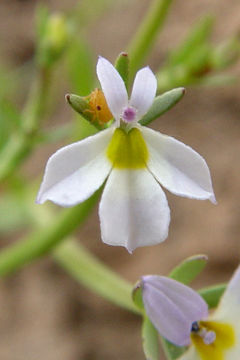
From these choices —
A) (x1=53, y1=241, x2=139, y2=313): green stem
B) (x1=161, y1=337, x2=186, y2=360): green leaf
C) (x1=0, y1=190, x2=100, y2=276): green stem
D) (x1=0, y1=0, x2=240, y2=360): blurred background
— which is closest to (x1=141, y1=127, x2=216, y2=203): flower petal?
(x1=161, y1=337, x2=186, y2=360): green leaf

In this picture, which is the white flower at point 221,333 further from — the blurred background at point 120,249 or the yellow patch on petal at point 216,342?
the blurred background at point 120,249

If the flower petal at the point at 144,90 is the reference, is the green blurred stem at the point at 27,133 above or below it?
below

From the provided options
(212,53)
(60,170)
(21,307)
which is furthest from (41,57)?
(21,307)

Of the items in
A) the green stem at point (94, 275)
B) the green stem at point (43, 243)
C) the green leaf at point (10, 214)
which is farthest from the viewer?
the green leaf at point (10, 214)

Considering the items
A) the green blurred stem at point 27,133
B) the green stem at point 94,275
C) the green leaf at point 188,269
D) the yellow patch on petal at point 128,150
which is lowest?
the green stem at point 94,275

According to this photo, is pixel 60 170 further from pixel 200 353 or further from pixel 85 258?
pixel 85 258

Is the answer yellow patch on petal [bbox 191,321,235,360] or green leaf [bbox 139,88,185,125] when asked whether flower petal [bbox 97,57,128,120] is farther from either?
yellow patch on petal [bbox 191,321,235,360]

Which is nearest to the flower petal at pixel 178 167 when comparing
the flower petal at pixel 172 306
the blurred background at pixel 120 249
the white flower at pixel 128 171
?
the white flower at pixel 128 171
